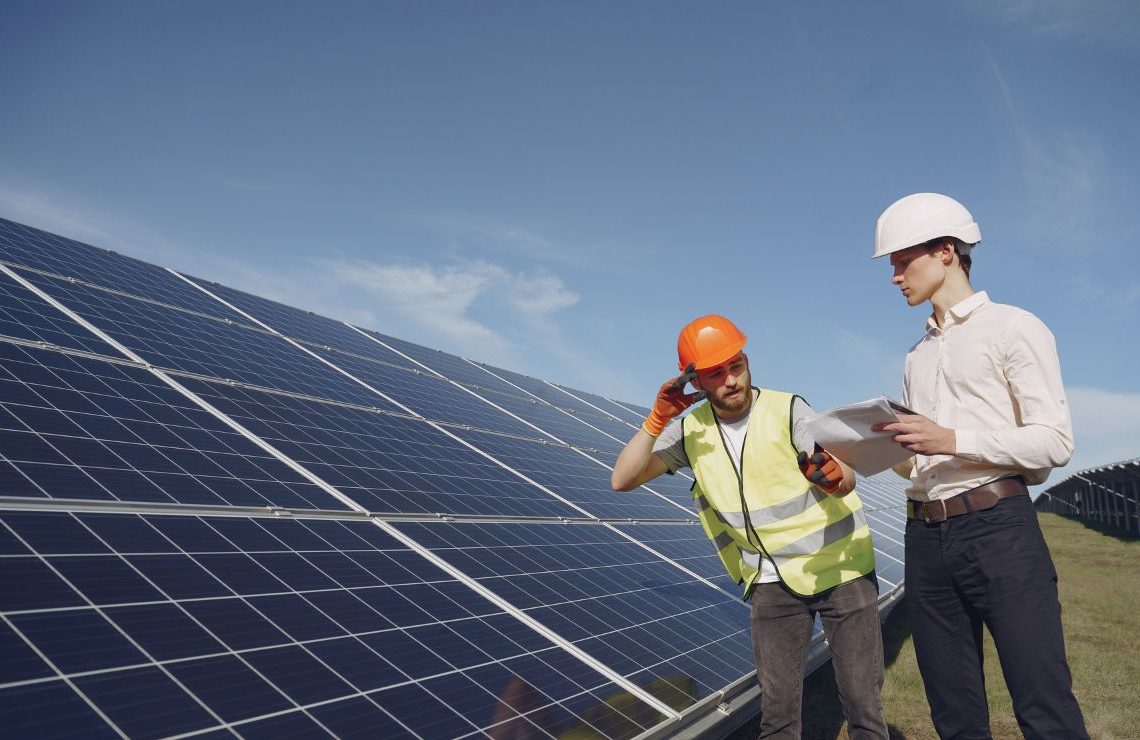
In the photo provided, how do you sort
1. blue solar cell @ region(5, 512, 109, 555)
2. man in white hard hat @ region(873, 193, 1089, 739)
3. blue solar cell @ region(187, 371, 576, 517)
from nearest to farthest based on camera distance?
man in white hard hat @ region(873, 193, 1089, 739) < blue solar cell @ region(5, 512, 109, 555) < blue solar cell @ region(187, 371, 576, 517)

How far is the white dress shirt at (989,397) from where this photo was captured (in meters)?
3.58

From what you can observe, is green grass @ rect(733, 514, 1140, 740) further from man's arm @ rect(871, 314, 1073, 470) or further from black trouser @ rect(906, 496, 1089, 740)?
man's arm @ rect(871, 314, 1073, 470)

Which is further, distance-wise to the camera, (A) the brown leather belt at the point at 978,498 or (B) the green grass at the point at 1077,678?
(B) the green grass at the point at 1077,678

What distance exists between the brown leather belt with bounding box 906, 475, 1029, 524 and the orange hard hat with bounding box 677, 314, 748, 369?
135cm

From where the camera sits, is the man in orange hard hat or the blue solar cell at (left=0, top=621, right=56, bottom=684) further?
the man in orange hard hat

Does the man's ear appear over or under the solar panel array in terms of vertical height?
over

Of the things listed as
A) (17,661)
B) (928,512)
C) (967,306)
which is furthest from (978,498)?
(17,661)

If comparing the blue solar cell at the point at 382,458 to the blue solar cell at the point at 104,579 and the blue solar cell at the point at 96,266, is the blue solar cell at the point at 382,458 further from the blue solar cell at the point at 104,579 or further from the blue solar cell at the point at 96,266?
the blue solar cell at the point at 96,266

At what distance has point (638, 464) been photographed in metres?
5.04

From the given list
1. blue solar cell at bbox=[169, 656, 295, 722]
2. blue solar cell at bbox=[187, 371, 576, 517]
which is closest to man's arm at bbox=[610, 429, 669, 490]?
blue solar cell at bbox=[187, 371, 576, 517]

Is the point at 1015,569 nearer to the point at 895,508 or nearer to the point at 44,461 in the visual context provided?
the point at 44,461

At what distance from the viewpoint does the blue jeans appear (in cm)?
451

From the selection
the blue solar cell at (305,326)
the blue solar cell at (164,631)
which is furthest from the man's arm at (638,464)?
the blue solar cell at (305,326)

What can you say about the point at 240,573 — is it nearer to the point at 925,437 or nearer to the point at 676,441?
the point at 676,441
